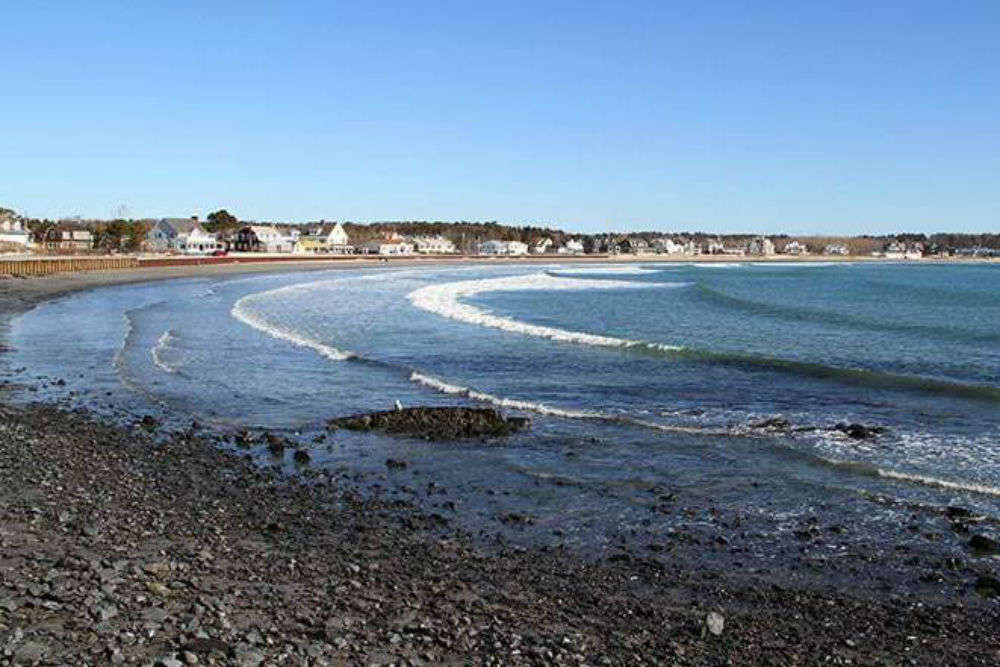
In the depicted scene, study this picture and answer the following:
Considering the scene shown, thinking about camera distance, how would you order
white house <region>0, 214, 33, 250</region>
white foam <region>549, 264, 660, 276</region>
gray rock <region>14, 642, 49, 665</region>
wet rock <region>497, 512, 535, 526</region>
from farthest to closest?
white house <region>0, 214, 33, 250</region> → white foam <region>549, 264, 660, 276</region> → wet rock <region>497, 512, 535, 526</region> → gray rock <region>14, 642, 49, 665</region>

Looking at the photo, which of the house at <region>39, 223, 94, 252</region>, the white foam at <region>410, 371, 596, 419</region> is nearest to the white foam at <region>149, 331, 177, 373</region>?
the white foam at <region>410, 371, 596, 419</region>

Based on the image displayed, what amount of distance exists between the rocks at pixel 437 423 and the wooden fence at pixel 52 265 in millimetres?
61512

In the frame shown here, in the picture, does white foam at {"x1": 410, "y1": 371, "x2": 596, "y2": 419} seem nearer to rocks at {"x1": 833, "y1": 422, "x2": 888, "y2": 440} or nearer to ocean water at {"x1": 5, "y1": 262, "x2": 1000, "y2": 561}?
ocean water at {"x1": 5, "y1": 262, "x2": 1000, "y2": 561}

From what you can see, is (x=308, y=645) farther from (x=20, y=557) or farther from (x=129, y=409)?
(x=129, y=409)

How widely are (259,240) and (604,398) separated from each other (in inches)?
6398

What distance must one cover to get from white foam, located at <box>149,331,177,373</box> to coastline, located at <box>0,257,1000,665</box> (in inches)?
499

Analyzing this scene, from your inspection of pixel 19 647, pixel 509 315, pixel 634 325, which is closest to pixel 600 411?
pixel 19 647

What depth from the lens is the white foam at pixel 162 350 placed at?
24.5 m

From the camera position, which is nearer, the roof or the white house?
the white house

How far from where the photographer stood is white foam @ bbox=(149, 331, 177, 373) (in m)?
24.5

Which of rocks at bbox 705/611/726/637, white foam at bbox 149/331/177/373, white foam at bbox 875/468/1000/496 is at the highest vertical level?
rocks at bbox 705/611/726/637

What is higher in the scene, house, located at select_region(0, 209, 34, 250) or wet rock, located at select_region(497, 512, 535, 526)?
house, located at select_region(0, 209, 34, 250)

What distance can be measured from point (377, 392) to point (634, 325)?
20953 millimetres

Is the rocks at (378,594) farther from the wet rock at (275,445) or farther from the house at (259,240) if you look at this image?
the house at (259,240)
